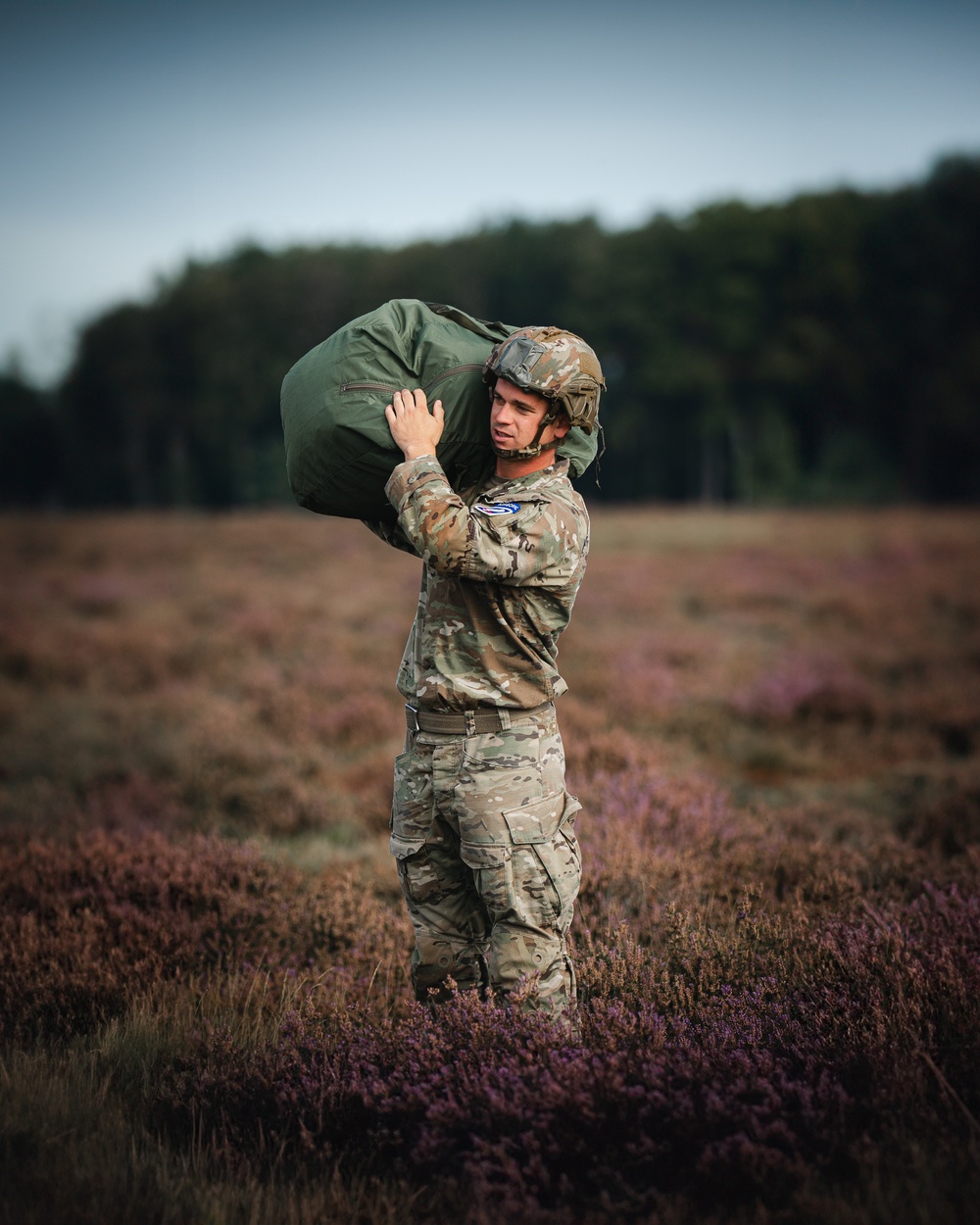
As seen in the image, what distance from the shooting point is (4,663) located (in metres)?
9.27

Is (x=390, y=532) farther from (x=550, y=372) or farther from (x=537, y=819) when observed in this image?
(x=537, y=819)

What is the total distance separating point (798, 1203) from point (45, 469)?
61.8 m

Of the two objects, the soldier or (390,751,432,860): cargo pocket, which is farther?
(390,751,432,860): cargo pocket

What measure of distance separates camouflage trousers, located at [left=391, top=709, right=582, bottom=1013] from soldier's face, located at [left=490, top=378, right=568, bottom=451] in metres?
0.80

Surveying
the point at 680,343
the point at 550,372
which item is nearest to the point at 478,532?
the point at 550,372

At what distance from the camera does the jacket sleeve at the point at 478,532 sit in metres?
2.37

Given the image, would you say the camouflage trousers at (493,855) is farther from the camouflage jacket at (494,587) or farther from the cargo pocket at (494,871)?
the camouflage jacket at (494,587)

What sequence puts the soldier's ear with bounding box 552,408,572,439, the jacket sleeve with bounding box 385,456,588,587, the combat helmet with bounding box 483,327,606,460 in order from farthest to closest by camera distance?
the soldier's ear with bounding box 552,408,572,439 → the combat helmet with bounding box 483,327,606,460 → the jacket sleeve with bounding box 385,456,588,587

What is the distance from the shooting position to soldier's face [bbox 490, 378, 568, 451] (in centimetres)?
254

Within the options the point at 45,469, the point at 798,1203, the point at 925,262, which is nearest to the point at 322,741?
the point at 798,1203

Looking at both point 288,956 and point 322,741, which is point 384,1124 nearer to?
point 288,956

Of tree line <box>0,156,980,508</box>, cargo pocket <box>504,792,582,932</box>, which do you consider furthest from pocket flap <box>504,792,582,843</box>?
tree line <box>0,156,980,508</box>

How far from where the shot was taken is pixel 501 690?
262 cm

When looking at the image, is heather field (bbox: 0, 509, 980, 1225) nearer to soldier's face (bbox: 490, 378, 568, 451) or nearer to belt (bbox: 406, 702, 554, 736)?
belt (bbox: 406, 702, 554, 736)
